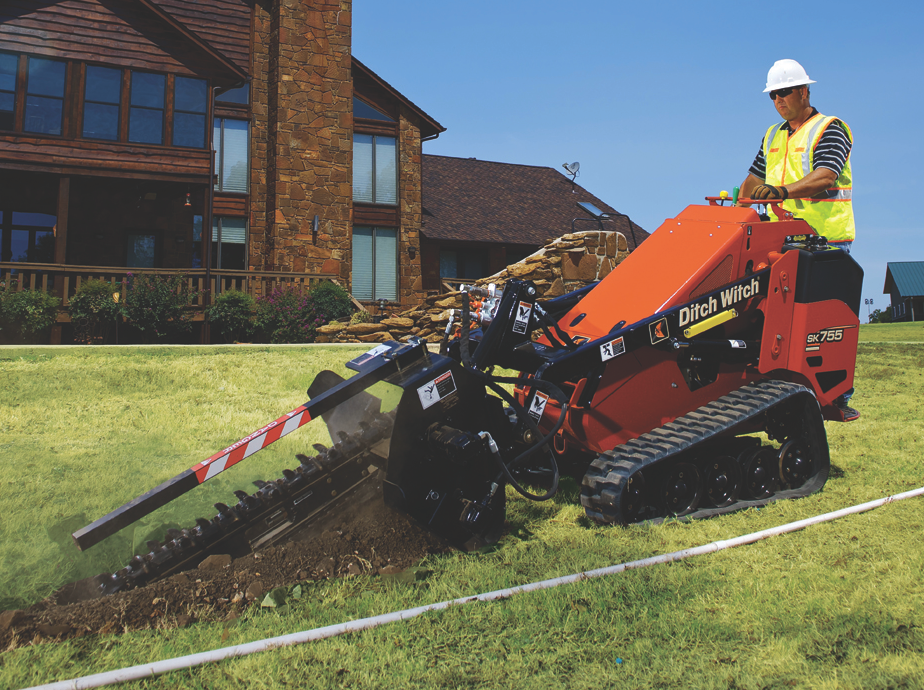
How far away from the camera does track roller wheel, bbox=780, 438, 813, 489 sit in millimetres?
5480

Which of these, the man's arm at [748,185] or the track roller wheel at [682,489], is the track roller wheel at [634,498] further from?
the man's arm at [748,185]

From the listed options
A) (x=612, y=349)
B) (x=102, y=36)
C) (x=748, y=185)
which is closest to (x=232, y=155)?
(x=102, y=36)

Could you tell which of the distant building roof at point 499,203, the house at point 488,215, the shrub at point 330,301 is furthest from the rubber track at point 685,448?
the distant building roof at point 499,203

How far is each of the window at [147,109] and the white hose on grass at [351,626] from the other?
1865 centimetres

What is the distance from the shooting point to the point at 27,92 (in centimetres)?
1808

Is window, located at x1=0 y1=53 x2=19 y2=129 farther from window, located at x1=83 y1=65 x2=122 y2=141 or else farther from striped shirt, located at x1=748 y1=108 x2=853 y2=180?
striped shirt, located at x1=748 y1=108 x2=853 y2=180

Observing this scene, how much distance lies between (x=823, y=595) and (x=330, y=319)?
14912 mm

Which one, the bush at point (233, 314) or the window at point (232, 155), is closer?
the bush at point (233, 314)

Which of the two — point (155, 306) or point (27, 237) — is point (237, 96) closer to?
point (27, 237)

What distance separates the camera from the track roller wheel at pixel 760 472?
5.24 metres

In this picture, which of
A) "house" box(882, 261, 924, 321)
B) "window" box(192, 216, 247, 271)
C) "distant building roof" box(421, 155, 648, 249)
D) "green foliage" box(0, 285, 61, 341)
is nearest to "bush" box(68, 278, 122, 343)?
"green foliage" box(0, 285, 61, 341)

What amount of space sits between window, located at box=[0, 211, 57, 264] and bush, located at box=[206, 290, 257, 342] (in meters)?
6.50

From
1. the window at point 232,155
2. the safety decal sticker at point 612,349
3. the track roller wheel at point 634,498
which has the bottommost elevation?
the track roller wheel at point 634,498

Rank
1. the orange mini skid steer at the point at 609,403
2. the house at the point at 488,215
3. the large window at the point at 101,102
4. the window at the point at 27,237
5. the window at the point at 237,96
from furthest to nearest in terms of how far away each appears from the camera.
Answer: the house at the point at 488,215 < the window at the point at 237,96 < the window at the point at 27,237 < the large window at the point at 101,102 < the orange mini skid steer at the point at 609,403
